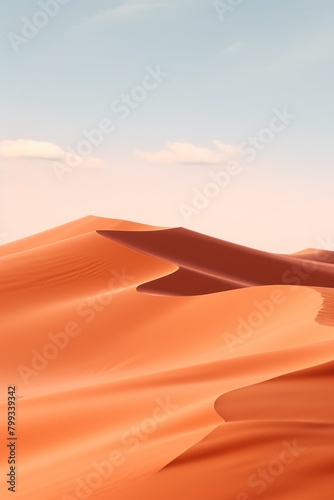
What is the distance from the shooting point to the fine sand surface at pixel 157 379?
6211mm

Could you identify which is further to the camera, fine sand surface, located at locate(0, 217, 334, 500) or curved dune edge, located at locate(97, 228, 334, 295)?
curved dune edge, located at locate(97, 228, 334, 295)

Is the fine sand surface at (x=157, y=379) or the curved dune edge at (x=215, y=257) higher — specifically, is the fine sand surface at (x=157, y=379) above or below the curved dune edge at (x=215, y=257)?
below

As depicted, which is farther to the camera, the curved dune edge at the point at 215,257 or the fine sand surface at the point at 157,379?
the curved dune edge at the point at 215,257

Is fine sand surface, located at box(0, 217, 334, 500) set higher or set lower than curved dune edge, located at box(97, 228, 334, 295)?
lower

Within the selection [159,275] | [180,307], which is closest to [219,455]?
[180,307]

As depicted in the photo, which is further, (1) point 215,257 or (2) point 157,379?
(1) point 215,257

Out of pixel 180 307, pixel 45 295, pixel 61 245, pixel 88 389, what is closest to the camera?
pixel 88 389

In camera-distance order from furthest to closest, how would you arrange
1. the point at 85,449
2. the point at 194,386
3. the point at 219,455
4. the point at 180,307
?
1. the point at 180,307
2. the point at 194,386
3. the point at 85,449
4. the point at 219,455

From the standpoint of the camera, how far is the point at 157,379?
1030 cm

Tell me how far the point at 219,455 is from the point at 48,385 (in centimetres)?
867

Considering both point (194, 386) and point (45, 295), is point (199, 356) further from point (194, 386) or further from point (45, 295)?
point (45, 295)

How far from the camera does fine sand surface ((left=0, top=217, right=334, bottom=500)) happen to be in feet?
20.4

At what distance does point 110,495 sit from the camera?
607cm

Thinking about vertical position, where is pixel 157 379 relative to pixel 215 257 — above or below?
below
